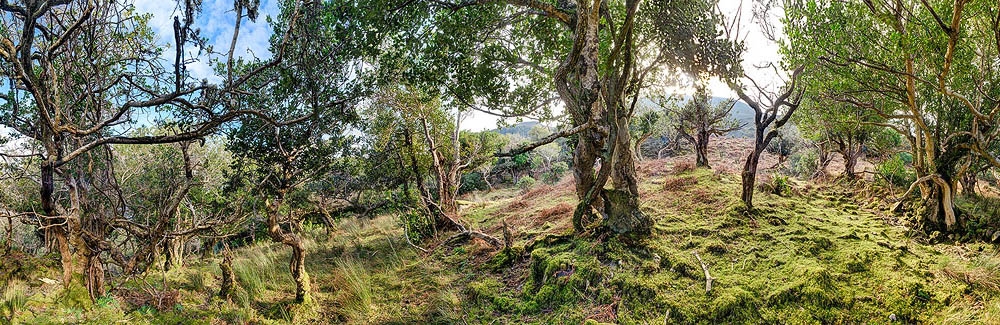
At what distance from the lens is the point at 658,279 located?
5.64m

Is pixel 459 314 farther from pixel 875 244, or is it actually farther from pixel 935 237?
pixel 935 237

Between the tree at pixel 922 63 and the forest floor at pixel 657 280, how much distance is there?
3.48 ft

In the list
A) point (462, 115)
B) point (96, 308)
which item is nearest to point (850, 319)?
point (96, 308)

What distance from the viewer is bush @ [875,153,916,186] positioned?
9.17m

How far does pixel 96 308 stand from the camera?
540 centimetres

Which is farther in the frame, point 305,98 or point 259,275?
point 259,275

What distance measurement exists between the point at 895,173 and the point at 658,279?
8.97 meters

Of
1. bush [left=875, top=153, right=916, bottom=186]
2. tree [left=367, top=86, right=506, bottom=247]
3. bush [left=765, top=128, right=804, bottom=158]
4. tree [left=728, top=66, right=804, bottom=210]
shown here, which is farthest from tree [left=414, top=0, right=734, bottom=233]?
bush [left=765, top=128, right=804, bottom=158]

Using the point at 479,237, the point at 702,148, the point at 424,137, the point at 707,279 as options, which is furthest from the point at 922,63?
the point at 424,137

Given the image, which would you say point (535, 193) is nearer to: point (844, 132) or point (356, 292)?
point (844, 132)

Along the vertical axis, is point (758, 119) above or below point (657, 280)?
above

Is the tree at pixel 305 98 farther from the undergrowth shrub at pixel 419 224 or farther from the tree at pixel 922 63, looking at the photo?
the tree at pixel 922 63

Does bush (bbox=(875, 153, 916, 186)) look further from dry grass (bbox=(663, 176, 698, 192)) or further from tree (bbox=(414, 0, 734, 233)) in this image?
tree (bbox=(414, 0, 734, 233))

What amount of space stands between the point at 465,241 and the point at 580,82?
16.9 ft
